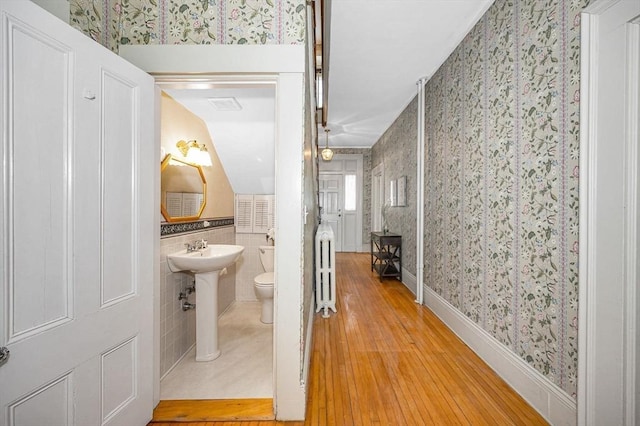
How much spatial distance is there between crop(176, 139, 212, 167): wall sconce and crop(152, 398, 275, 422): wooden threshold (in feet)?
5.78

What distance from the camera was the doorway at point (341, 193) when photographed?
6.64 meters

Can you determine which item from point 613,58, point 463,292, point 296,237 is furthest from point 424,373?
point 613,58

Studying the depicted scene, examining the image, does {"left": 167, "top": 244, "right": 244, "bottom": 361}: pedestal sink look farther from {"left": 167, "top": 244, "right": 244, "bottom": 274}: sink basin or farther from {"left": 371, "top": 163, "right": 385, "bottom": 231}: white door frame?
{"left": 371, "top": 163, "right": 385, "bottom": 231}: white door frame

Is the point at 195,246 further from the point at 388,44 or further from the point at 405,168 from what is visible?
the point at 405,168

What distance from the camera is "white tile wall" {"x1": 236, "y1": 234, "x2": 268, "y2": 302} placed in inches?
A: 124

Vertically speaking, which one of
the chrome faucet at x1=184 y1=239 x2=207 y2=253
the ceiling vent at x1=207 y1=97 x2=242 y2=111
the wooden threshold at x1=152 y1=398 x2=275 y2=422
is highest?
the ceiling vent at x1=207 y1=97 x2=242 y2=111

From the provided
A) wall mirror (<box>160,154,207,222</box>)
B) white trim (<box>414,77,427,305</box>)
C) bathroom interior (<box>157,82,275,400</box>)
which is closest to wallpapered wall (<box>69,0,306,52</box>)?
bathroom interior (<box>157,82,275,400</box>)

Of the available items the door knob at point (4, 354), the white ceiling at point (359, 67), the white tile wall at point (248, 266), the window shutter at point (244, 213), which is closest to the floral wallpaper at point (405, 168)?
the white ceiling at point (359, 67)

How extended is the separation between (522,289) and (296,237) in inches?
57.4

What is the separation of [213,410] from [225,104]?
2.30 m

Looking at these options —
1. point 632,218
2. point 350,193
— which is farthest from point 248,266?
point 350,193

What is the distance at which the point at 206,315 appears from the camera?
195cm

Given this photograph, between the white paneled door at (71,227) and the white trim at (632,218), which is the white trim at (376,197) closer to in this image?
the white trim at (632,218)

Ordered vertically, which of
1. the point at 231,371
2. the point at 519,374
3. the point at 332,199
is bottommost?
the point at 231,371
